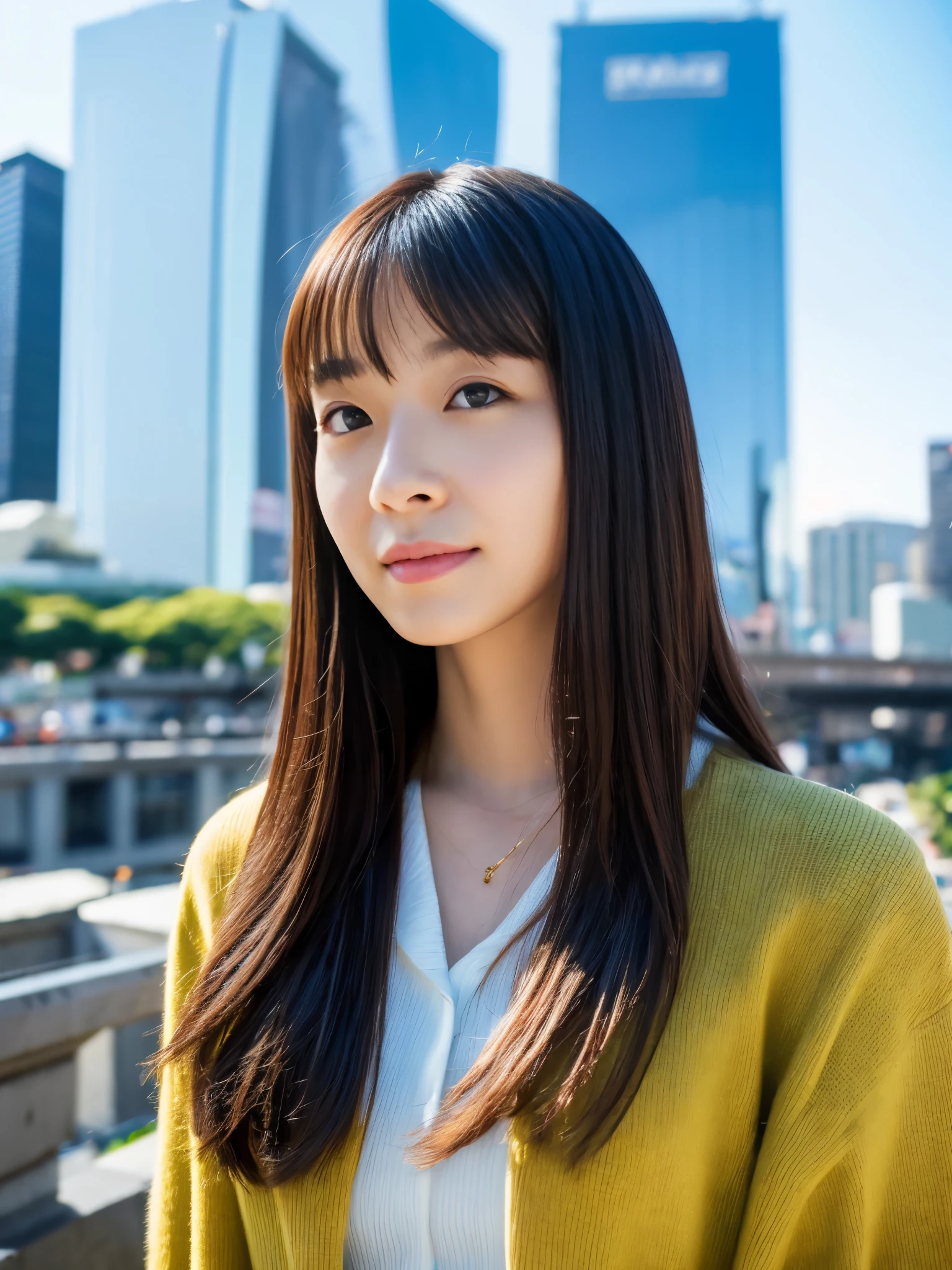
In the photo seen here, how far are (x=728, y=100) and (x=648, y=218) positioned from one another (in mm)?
11978

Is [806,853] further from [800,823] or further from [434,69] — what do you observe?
[434,69]

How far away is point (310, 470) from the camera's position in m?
1.69

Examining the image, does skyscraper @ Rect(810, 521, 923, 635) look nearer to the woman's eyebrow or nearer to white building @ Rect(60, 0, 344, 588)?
the woman's eyebrow

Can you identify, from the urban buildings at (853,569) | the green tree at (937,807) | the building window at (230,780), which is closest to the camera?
the green tree at (937,807)

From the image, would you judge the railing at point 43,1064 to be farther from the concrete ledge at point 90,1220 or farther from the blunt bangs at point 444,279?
the blunt bangs at point 444,279

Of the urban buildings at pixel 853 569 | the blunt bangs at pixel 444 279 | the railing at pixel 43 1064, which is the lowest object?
the railing at pixel 43 1064

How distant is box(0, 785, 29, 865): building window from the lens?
14539mm

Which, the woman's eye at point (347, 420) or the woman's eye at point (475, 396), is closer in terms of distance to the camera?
the woman's eye at point (475, 396)

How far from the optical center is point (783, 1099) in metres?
1.22

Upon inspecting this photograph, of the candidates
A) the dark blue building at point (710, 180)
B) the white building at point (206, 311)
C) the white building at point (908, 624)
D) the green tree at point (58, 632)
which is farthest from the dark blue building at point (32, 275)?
the dark blue building at point (710, 180)

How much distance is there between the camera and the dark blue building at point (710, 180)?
8188 centimetres

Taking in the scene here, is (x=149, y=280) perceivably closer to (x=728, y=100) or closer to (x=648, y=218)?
(x=648, y=218)

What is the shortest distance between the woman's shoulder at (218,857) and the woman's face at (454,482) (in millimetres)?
552

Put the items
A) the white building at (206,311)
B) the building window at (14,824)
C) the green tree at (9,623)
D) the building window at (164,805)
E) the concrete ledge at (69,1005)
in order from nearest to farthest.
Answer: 1. the concrete ledge at (69,1005)
2. the building window at (14,824)
3. the building window at (164,805)
4. the green tree at (9,623)
5. the white building at (206,311)
